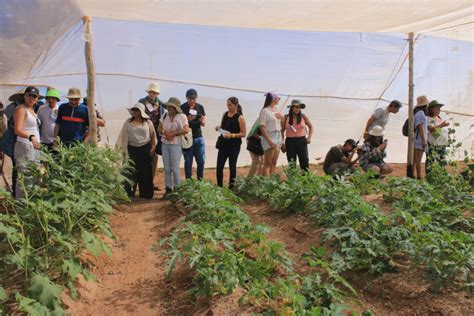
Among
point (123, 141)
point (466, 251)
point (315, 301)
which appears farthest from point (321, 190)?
point (123, 141)

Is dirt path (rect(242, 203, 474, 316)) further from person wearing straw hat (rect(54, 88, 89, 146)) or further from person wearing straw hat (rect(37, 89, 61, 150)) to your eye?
person wearing straw hat (rect(37, 89, 61, 150))

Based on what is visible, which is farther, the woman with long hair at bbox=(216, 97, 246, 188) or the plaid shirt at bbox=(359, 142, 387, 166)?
the plaid shirt at bbox=(359, 142, 387, 166)

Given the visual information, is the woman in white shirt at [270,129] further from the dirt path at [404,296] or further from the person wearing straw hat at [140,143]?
the dirt path at [404,296]

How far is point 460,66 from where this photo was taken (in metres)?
10.5

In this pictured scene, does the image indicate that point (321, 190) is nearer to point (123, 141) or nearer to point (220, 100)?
point (123, 141)

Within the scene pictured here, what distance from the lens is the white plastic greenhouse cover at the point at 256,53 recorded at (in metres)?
6.40

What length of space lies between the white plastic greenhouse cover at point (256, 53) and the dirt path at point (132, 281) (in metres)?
2.96

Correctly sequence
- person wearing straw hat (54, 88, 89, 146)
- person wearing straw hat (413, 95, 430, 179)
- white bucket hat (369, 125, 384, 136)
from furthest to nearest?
1. person wearing straw hat (413, 95, 430, 179)
2. white bucket hat (369, 125, 384, 136)
3. person wearing straw hat (54, 88, 89, 146)

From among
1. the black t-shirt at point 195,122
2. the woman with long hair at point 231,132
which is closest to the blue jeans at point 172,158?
the black t-shirt at point 195,122

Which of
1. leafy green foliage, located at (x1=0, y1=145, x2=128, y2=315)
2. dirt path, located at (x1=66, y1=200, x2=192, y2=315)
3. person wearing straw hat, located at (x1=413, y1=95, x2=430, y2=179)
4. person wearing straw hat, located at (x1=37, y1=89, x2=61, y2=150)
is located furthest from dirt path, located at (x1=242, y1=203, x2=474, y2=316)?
person wearing straw hat, located at (x1=413, y1=95, x2=430, y2=179)

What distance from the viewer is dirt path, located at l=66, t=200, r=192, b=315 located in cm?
303

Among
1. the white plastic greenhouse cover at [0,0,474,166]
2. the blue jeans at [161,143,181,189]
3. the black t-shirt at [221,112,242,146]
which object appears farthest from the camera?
the black t-shirt at [221,112,242,146]

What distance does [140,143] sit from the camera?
6207mm

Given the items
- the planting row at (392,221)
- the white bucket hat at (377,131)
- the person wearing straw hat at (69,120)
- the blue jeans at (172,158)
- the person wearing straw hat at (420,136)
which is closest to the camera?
the planting row at (392,221)
